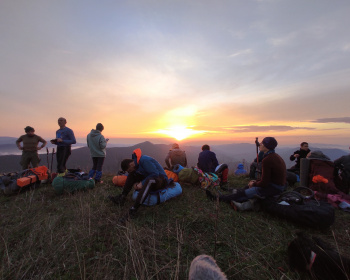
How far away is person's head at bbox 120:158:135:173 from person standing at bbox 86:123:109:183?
283 cm

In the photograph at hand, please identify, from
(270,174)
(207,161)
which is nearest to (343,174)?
(270,174)

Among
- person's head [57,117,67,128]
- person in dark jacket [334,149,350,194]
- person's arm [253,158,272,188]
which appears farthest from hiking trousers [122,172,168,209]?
person in dark jacket [334,149,350,194]

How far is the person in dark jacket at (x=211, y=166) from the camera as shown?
23.7ft

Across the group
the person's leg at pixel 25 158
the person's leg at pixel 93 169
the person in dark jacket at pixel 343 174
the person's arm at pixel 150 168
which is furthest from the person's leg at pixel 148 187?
the person's leg at pixel 25 158

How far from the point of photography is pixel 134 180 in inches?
200

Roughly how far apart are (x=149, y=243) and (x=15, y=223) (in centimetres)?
339

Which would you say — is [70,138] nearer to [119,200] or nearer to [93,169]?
[93,169]

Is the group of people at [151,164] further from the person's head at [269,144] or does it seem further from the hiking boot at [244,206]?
the hiking boot at [244,206]

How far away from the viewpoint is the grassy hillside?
7.76ft

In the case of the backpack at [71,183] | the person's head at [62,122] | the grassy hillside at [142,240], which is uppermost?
the person's head at [62,122]

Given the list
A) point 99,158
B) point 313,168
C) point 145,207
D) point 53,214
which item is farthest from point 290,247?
point 99,158

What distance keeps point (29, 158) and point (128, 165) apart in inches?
225

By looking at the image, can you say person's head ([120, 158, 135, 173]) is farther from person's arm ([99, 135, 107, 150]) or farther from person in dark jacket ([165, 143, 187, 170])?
person in dark jacket ([165, 143, 187, 170])

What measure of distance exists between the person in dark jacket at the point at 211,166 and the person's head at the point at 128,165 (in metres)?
3.76
